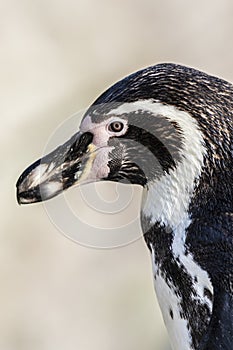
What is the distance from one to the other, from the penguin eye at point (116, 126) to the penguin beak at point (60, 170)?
27 mm

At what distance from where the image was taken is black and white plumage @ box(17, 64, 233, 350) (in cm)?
119

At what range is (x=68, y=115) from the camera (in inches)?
100

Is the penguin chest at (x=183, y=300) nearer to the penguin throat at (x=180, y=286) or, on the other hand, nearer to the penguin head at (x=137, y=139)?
the penguin throat at (x=180, y=286)

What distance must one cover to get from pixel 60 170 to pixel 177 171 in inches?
5.5

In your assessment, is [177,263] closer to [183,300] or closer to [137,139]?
[183,300]

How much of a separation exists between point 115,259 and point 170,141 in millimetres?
1351

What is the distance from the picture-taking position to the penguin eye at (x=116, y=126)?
1.21 metres

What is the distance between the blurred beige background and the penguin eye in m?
1.08

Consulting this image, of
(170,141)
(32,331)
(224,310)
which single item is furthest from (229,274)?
(32,331)

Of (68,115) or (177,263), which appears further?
(68,115)

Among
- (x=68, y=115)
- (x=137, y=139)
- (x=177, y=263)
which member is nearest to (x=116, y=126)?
(x=137, y=139)

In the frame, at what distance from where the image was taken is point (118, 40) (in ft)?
9.32

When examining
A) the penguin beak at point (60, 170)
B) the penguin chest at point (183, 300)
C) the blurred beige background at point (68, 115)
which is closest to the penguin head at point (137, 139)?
the penguin beak at point (60, 170)

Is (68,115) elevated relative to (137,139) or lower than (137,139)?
lower
